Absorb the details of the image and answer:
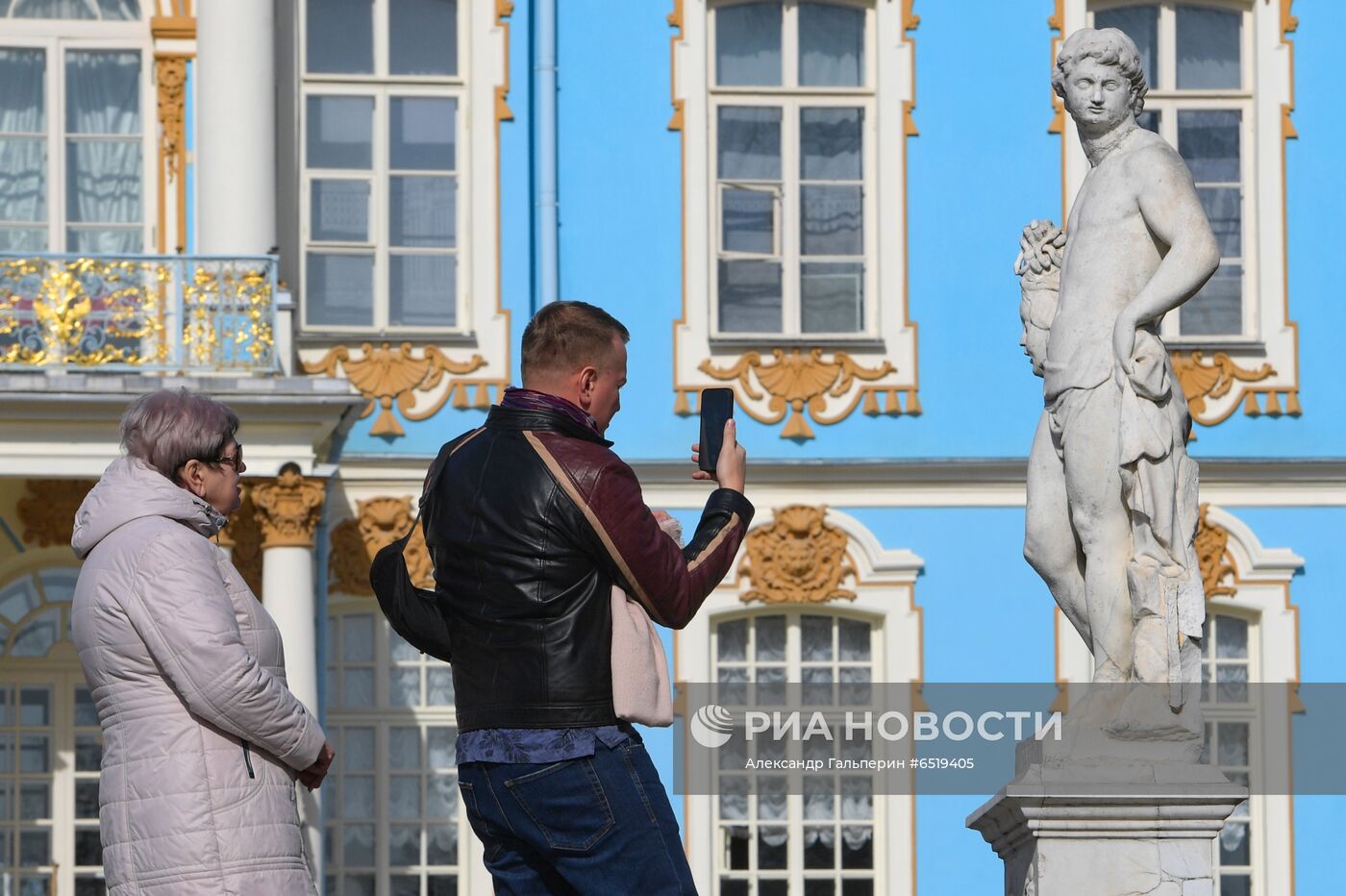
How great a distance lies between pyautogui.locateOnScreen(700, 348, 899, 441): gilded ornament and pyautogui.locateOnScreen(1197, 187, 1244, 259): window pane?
88.1 inches

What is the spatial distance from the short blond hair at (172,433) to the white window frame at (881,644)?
397 inches

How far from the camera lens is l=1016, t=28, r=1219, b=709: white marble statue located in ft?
25.9

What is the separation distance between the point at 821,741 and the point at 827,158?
3349mm

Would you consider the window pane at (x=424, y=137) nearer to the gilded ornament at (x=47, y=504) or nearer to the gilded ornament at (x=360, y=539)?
the gilded ornament at (x=360, y=539)

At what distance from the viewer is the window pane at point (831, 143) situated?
52.7 ft

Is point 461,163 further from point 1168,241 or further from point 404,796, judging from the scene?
point 1168,241

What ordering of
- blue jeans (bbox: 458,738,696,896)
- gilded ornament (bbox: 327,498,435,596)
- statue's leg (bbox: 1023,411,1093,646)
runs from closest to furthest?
blue jeans (bbox: 458,738,696,896)
statue's leg (bbox: 1023,411,1093,646)
gilded ornament (bbox: 327,498,435,596)

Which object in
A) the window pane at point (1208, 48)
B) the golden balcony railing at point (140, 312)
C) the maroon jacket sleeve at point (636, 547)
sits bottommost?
the maroon jacket sleeve at point (636, 547)

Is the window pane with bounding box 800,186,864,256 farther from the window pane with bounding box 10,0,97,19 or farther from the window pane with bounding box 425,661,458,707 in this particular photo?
the window pane with bounding box 10,0,97,19

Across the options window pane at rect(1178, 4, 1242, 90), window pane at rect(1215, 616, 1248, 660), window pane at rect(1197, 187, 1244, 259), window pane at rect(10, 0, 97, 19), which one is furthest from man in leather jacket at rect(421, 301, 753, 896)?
window pane at rect(1178, 4, 1242, 90)

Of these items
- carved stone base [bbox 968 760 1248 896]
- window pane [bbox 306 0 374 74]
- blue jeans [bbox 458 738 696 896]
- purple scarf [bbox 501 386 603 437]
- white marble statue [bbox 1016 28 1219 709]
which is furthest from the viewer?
window pane [bbox 306 0 374 74]

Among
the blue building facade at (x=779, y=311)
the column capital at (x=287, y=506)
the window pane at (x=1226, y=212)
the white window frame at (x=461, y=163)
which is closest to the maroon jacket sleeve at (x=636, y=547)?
the column capital at (x=287, y=506)

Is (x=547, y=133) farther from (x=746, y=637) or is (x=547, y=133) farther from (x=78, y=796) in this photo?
(x=78, y=796)

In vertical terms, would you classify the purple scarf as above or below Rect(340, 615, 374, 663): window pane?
above
